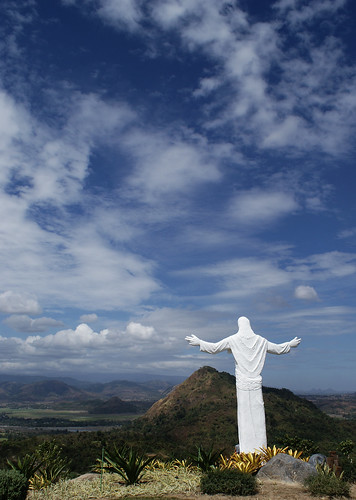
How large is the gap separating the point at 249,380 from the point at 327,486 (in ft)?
14.8

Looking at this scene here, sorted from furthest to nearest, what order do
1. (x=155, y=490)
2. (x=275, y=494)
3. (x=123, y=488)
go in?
(x=123, y=488) → (x=155, y=490) → (x=275, y=494)

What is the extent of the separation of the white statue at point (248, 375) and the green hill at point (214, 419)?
20192 mm

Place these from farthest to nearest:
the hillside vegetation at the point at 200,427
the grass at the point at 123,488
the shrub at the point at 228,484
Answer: the hillside vegetation at the point at 200,427 → the grass at the point at 123,488 → the shrub at the point at 228,484

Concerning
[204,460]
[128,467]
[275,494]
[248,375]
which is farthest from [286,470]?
[128,467]

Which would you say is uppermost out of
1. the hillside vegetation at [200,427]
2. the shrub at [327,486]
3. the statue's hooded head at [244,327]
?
the statue's hooded head at [244,327]

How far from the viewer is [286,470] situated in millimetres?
11422

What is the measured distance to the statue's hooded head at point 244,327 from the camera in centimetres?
1458

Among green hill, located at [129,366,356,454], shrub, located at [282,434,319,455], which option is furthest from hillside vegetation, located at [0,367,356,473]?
shrub, located at [282,434,319,455]

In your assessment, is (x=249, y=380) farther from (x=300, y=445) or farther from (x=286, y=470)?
(x=300, y=445)

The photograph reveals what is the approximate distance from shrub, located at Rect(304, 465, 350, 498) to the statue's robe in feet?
11.3

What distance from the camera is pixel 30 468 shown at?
11.2 meters

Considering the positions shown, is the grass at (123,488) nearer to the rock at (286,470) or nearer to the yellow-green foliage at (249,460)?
the yellow-green foliage at (249,460)

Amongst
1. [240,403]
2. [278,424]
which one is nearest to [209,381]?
[278,424]

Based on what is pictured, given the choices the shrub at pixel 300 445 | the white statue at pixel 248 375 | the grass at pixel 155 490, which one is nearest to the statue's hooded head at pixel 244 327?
the white statue at pixel 248 375
